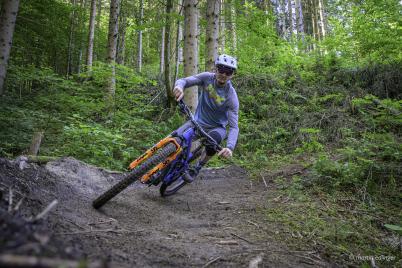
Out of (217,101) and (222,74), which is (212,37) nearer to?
(222,74)

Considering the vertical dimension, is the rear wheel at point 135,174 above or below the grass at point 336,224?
above

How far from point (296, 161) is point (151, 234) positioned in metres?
5.45

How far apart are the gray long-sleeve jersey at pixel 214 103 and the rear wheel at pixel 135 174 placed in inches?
42.6

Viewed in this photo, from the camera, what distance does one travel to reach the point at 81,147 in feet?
23.2

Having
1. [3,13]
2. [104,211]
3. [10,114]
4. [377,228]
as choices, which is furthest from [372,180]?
[3,13]

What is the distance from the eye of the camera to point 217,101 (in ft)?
17.3

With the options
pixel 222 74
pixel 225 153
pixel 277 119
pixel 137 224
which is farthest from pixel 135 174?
pixel 277 119

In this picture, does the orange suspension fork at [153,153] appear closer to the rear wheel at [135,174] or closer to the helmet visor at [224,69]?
the rear wheel at [135,174]

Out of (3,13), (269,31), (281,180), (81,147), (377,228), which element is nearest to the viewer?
(377,228)

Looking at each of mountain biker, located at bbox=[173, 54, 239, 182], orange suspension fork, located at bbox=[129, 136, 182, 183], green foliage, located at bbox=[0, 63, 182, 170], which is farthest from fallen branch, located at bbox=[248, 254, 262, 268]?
green foliage, located at bbox=[0, 63, 182, 170]

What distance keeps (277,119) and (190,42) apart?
14.3 feet

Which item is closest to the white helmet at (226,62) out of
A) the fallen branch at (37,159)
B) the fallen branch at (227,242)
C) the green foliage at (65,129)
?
the fallen branch at (227,242)

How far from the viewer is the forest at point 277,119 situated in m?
4.47

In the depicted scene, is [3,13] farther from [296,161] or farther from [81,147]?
[296,161]
